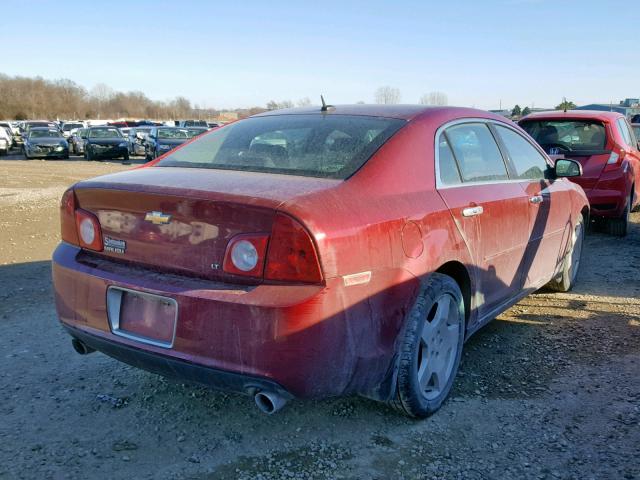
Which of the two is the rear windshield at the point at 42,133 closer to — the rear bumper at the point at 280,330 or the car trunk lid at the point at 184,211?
the car trunk lid at the point at 184,211

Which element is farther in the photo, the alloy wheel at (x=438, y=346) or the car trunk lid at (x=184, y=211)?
the alloy wheel at (x=438, y=346)

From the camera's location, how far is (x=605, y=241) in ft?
25.5

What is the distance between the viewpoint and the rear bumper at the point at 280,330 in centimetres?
237

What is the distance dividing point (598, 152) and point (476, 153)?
15.2 feet

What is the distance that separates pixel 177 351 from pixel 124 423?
2.61 feet

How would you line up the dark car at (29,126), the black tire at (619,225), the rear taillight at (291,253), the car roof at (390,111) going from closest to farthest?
the rear taillight at (291,253) < the car roof at (390,111) < the black tire at (619,225) < the dark car at (29,126)

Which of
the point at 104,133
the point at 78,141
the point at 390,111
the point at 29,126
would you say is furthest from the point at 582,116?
the point at 29,126

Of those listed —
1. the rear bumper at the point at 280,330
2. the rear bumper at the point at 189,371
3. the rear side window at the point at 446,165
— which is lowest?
the rear bumper at the point at 189,371

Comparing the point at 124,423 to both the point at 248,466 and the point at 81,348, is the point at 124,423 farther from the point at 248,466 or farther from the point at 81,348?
the point at 248,466

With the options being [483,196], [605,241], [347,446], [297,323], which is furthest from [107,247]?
[605,241]

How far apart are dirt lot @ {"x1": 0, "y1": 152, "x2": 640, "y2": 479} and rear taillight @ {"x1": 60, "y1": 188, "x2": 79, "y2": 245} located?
3.04 feet

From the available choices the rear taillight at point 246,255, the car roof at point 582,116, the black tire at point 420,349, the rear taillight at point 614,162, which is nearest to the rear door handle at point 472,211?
the black tire at point 420,349

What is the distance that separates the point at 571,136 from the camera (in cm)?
775

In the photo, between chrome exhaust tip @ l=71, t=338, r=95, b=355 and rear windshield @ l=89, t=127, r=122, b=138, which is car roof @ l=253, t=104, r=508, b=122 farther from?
rear windshield @ l=89, t=127, r=122, b=138
